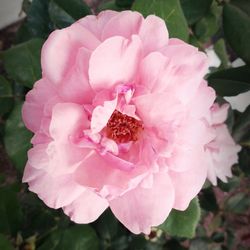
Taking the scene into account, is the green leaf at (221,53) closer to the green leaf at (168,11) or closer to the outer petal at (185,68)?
the green leaf at (168,11)

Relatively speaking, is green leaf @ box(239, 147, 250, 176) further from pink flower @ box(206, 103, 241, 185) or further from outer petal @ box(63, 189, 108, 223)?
outer petal @ box(63, 189, 108, 223)

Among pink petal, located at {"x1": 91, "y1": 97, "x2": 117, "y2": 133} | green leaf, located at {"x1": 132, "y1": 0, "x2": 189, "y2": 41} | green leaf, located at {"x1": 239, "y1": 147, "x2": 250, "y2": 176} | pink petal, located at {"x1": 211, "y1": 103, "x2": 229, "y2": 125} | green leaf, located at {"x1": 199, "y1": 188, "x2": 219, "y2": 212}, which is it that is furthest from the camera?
green leaf, located at {"x1": 199, "y1": 188, "x2": 219, "y2": 212}

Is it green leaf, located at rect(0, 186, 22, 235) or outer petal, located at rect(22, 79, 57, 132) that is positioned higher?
outer petal, located at rect(22, 79, 57, 132)

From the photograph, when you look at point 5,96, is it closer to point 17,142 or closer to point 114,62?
point 17,142

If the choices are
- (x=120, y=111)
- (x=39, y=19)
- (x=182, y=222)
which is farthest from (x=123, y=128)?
(x=39, y=19)

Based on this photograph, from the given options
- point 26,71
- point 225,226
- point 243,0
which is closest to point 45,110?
point 26,71

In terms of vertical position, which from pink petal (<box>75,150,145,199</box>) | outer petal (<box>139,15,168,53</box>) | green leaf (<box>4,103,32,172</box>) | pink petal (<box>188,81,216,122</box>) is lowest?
green leaf (<box>4,103,32,172</box>)

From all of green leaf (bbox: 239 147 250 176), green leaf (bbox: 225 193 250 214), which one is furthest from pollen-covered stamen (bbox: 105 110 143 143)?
green leaf (bbox: 225 193 250 214)
